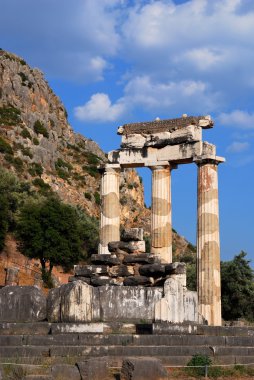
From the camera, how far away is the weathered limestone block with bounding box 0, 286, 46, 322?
59.2 feet

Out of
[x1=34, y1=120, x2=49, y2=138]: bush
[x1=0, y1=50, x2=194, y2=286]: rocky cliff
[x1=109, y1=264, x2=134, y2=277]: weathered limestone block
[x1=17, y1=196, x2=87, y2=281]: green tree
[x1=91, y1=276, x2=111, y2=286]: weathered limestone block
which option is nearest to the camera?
[x1=91, y1=276, x2=111, y2=286]: weathered limestone block

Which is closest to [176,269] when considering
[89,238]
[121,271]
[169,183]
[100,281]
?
[121,271]

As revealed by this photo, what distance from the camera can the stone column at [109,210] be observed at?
Answer: 111 feet

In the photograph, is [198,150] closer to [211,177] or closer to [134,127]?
[211,177]

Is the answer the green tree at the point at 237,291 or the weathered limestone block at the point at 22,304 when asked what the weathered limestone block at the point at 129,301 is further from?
the green tree at the point at 237,291

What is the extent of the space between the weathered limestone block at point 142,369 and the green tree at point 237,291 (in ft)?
133

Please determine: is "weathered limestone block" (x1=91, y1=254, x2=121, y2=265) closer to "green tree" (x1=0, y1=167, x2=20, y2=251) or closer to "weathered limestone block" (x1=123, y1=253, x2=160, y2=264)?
"weathered limestone block" (x1=123, y1=253, x2=160, y2=264)

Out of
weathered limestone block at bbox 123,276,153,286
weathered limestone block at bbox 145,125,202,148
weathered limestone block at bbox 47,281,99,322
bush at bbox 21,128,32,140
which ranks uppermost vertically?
bush at bbox 21,128,32,140

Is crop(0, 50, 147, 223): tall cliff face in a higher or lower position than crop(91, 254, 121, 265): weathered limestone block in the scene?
higher

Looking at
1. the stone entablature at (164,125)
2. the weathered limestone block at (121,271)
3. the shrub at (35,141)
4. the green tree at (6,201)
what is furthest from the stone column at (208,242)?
the shrub at (35,141)


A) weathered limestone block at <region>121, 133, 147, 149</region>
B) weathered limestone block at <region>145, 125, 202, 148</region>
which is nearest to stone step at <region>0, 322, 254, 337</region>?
weathered limestone block at <region>145, 125, 202, 148</region>

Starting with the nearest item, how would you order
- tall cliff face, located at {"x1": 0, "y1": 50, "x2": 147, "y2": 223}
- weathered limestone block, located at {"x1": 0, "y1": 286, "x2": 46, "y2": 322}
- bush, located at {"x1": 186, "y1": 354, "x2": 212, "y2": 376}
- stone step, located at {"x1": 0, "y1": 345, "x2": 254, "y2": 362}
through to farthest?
bush, located at {"x1": 186, "y1": 354, "x2": 212, "y2": 376} < stone step, located at {"x1": 0, "y1": 345, "x2": 254, "y2": 362} < weathered limestone block, located at {"x1": 0, "y1": 286, "x2": 46, "y2": 322} < tall cliff face, located at {"x1": 0, "y1": 50, "x2": 147, "y2": 223}

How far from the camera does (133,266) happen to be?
72.7ft

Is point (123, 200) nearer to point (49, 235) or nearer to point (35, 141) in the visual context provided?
point (35, 141)
